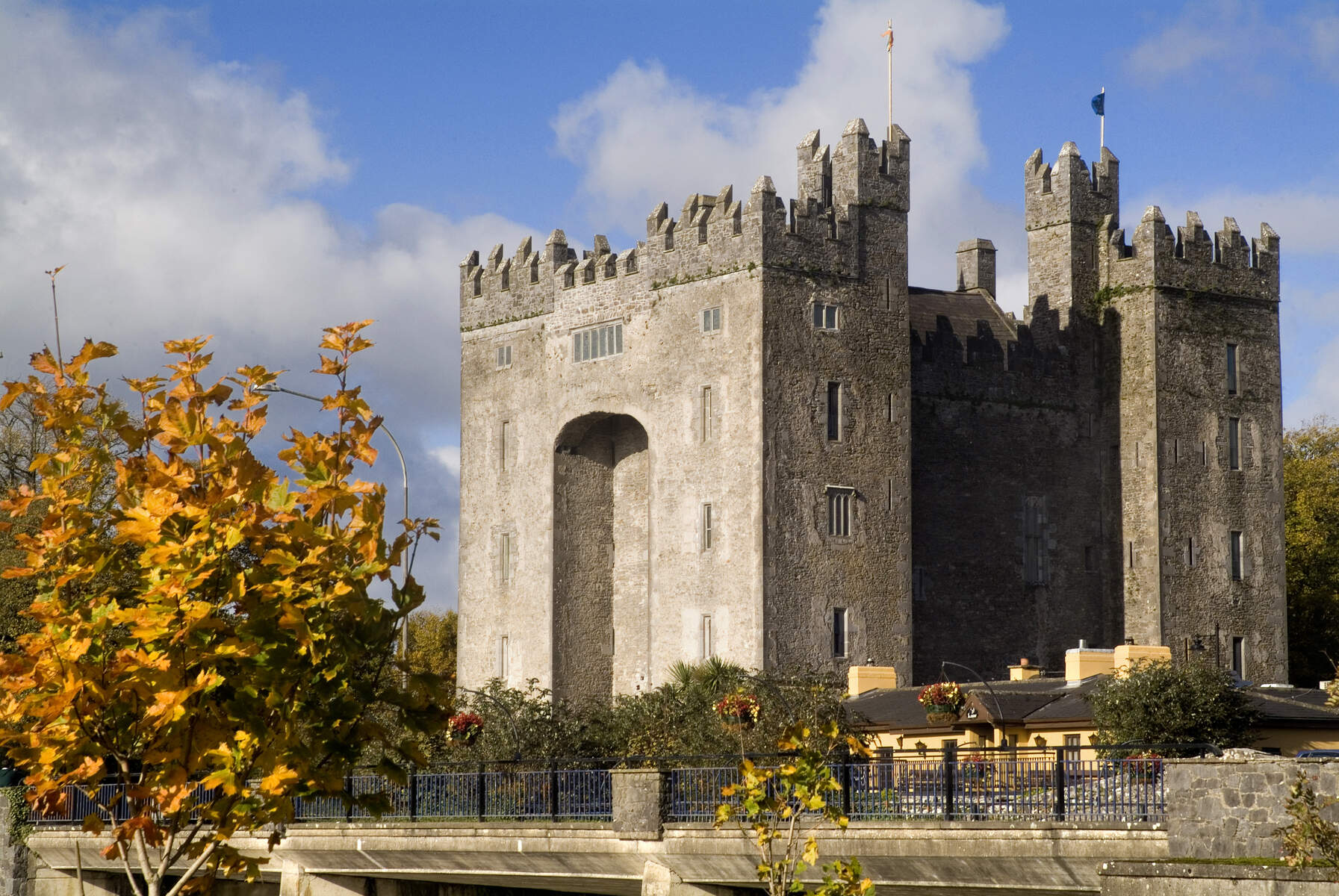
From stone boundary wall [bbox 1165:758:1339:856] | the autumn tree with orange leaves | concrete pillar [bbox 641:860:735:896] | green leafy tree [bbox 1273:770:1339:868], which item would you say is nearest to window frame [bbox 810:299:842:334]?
concrete pillar [bbox 641:860:735:896]

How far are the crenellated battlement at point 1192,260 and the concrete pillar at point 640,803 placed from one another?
128 feet

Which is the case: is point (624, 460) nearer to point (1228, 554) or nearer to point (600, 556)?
point (600, 556)

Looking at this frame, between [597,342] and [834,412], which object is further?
[597,342]

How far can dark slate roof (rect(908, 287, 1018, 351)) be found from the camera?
67688mm

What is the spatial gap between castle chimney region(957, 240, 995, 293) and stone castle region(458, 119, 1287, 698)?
328cm

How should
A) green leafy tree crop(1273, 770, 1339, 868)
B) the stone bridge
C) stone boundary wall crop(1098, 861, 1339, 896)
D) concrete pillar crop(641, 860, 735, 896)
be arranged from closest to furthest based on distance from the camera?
1. green leafy tree crop(1273, 770, 1339, 868)
2. stone boundary wall crop(1098, 861, 1339, 896)
3. the stone bridge
4. concrete pillar crop(641, 860, 735, 896)

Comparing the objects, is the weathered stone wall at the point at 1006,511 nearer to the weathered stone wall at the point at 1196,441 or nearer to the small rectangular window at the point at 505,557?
the weathered stone wall at the point at 1196,441

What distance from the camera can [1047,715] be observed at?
46656 mm

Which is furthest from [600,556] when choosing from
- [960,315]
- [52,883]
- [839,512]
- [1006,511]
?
[52,883]

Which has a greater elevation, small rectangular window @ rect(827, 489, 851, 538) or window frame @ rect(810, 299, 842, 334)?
window frame @ rect(810, 299, 842, 334)

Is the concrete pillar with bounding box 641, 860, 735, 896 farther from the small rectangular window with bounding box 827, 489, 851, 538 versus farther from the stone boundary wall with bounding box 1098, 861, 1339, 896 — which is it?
the small rectangular window with bounding box 827, 489, 851, 538

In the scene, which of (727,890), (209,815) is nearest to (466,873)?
(727,890)

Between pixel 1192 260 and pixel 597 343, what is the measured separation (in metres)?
19.5

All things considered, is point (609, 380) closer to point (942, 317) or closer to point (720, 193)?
point (720, 193)
